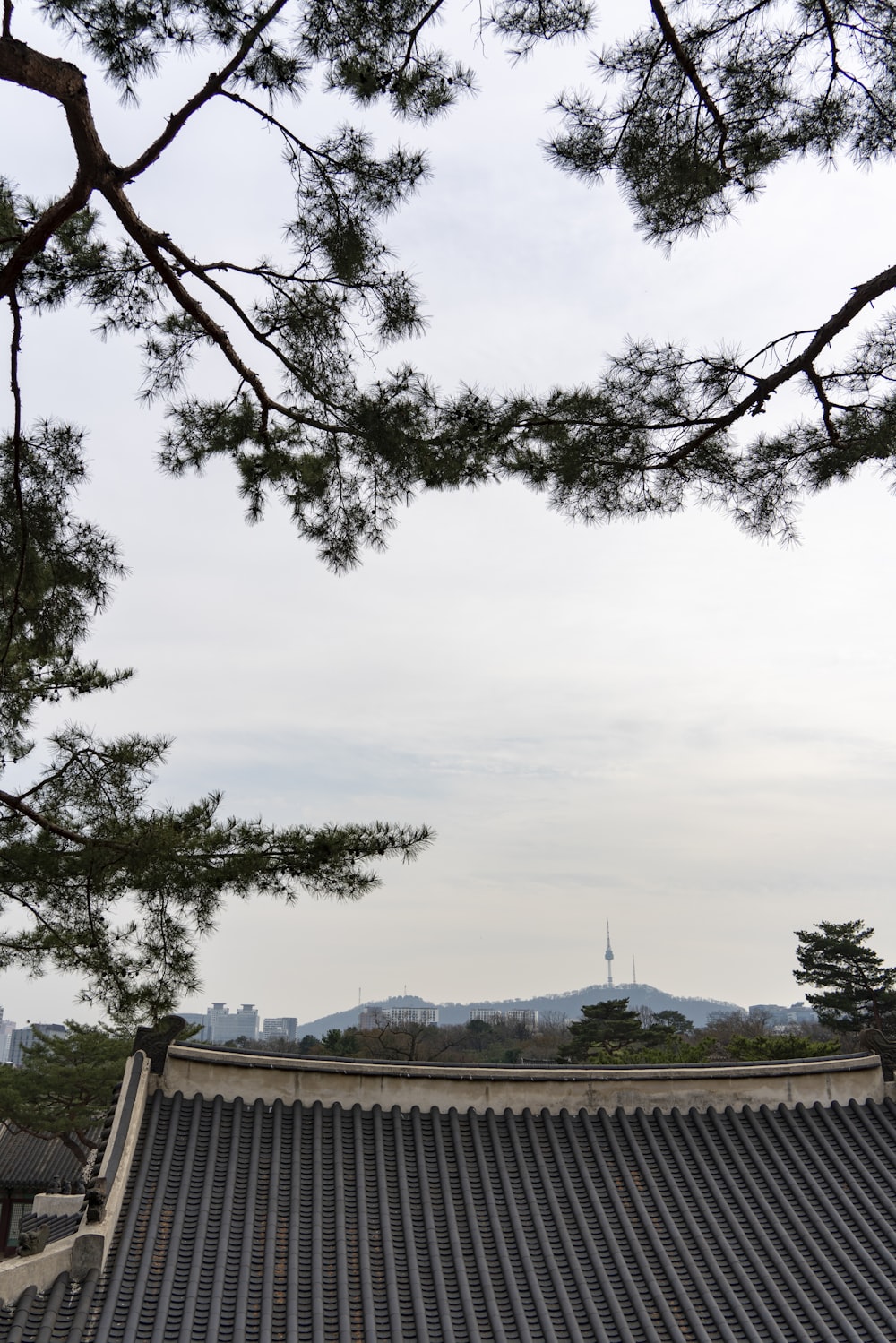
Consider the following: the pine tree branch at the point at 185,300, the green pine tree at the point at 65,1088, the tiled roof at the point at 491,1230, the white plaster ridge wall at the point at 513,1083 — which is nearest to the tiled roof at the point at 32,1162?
the green pine tree at the point at 65,1088

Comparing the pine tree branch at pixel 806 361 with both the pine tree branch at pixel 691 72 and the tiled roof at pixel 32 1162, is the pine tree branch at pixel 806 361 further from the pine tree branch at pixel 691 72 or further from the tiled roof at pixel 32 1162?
the tiled roof at pixel 32 1162

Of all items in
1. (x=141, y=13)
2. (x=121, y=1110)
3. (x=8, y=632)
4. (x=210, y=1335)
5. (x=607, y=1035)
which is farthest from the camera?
(x=607, y=1035)

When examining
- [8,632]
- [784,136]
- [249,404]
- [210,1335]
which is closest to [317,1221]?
[210,1335]

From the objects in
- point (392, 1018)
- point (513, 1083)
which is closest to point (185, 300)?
point (513, 1083)

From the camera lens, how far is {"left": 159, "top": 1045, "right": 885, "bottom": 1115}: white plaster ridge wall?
6.56 meters

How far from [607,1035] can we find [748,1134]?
105 ft

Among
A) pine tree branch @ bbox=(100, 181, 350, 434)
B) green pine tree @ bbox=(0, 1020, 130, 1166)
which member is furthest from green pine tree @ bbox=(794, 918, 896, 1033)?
pine tree branch @ bbox=(100, 181, 350, 434)

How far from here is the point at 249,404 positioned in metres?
6.38

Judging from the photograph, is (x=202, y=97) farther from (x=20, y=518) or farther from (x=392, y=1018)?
(x=392, y=1018)

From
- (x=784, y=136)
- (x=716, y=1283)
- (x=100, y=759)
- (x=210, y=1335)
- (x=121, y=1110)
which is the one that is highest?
(x=784, y=136)

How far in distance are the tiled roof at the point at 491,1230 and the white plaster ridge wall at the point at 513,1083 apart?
0.11m

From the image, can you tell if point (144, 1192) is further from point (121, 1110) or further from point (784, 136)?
point (784, 136)

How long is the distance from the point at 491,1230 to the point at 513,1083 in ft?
3.78

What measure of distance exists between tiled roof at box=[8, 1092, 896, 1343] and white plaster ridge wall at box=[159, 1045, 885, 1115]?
0.35ft
